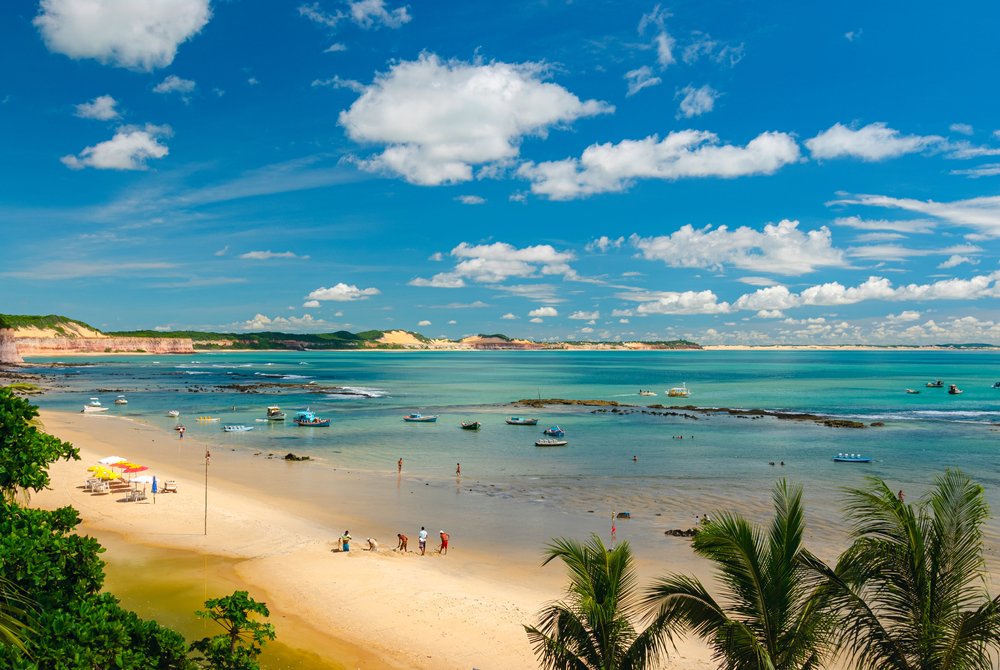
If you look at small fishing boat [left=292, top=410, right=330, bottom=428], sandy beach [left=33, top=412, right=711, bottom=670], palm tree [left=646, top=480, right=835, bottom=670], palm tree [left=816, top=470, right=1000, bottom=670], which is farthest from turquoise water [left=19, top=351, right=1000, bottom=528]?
palm tree [left=816, top=470, right=1000, bottom=670]

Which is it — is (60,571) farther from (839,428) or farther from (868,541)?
(839,428)

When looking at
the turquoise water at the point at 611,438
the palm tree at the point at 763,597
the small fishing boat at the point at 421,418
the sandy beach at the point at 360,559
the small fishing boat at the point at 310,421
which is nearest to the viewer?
the palm tree at the point at 763,597

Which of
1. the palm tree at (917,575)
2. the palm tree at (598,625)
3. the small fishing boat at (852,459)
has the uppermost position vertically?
the palm tree at (917,575)

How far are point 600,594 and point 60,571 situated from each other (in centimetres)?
845

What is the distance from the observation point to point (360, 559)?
2450 cm

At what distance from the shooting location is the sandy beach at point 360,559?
17578 mm

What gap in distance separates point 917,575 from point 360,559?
21.0m

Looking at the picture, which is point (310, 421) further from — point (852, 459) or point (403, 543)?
point (852, 459)

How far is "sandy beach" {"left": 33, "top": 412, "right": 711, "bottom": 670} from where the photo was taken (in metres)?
17.6

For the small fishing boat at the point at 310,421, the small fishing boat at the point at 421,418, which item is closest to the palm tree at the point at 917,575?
the small fishing boat at the point at 310,421

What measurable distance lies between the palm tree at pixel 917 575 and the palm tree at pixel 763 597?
475 mm

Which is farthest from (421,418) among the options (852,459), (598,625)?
(598,625)

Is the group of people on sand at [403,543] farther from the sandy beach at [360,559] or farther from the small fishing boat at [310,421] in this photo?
the small fishing boat at [310,421]

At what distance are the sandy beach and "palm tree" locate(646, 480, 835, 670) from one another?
9.27m
